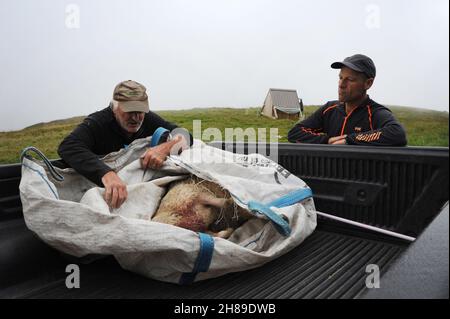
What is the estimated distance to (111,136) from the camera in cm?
225

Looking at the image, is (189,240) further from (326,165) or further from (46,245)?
(326,165)

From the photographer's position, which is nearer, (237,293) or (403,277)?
(403,277)

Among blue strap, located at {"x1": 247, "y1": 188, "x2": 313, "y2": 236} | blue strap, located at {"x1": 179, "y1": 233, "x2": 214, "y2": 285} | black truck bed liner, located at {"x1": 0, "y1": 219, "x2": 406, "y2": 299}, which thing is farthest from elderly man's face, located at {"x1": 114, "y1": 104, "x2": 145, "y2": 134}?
blue strap, located at {"x1": 179, "y1": 233, "x2": 214, "y2": 285}

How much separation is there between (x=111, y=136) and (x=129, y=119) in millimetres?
169

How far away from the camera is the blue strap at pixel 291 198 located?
1725 millimetres

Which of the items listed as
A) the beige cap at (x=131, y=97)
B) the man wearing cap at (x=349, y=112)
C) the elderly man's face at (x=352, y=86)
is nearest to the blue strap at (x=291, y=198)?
the man wearing cap at (x=349, y=112)

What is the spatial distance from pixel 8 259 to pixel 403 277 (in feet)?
4.79

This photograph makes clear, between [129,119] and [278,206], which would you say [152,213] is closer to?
[278,206]

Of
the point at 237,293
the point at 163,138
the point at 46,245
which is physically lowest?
the point at 237,293

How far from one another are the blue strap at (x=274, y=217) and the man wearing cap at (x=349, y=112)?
3.11ft

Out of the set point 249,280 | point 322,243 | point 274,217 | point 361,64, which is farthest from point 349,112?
point 249,280

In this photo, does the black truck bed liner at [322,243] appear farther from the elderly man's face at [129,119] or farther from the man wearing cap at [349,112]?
the elderly man's face at [129,119]
